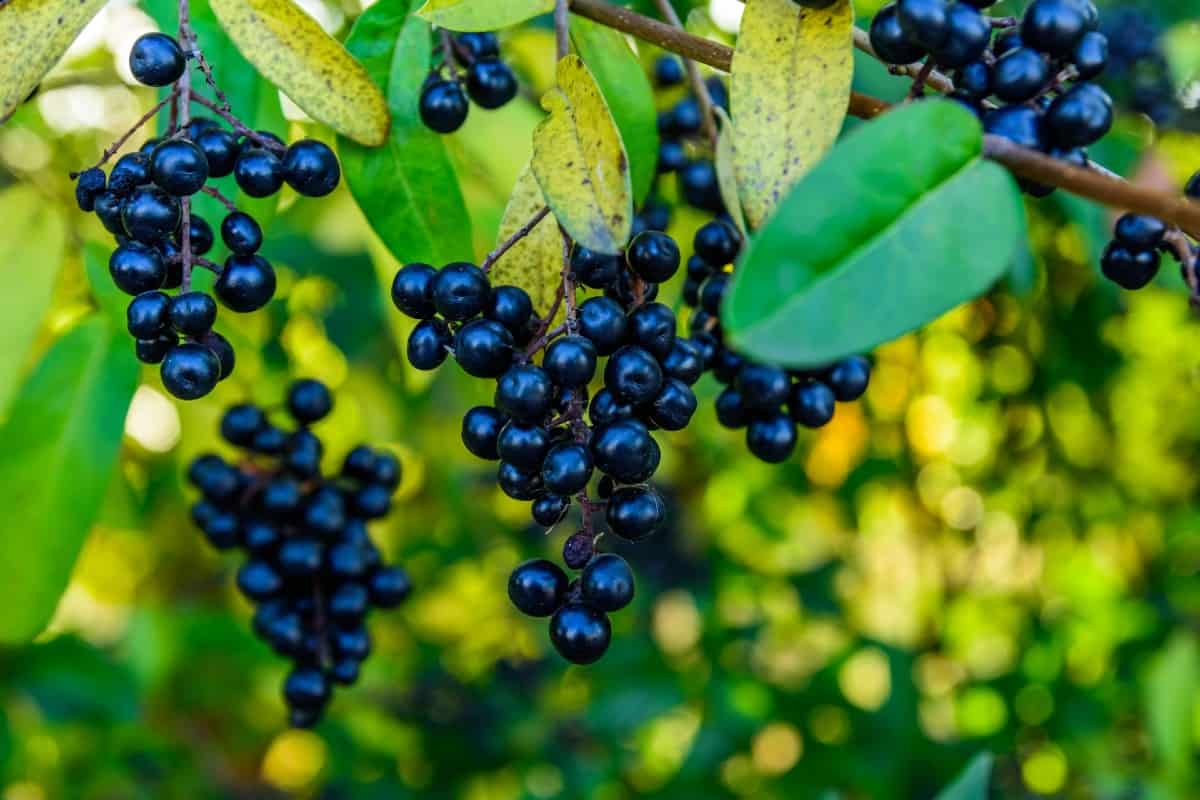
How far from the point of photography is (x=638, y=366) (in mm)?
890

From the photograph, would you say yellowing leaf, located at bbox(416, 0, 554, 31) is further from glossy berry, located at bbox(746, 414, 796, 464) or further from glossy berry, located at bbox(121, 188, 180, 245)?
glossy berry, located at bbox(746, 414, 796, 464)

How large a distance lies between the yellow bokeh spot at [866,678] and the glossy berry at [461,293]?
1.92 metres

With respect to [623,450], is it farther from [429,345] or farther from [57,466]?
[57,466]

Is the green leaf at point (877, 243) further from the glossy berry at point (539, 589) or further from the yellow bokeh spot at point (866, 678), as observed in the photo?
the yellow bokeh spot at point (866, 678)

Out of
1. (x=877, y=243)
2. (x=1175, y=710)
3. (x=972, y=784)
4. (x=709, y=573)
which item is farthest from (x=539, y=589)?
(x=709, y=573)

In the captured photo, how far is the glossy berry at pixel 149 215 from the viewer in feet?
3.00

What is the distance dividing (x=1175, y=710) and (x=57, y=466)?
2198 millimetres

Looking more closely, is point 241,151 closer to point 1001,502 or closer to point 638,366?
point 638,366

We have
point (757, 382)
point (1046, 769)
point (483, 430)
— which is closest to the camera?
point (483, 430)

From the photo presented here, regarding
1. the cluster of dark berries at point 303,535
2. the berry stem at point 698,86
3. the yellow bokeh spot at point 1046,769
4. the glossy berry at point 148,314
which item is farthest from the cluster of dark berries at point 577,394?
the yellow bokeh spot at point 1046,769

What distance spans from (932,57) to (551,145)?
33cm

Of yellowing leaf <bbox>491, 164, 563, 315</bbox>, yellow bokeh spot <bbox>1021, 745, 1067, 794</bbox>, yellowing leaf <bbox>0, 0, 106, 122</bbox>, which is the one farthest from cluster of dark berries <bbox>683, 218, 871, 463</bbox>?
yellow bokeh spot <bbox>1021, 745, 1067, 794</bbox>

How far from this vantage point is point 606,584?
0.89 metres

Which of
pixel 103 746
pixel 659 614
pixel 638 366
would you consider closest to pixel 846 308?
pixel 638 366
